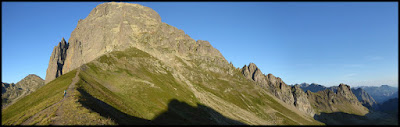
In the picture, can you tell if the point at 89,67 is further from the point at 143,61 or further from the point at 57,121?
the point at 57,121

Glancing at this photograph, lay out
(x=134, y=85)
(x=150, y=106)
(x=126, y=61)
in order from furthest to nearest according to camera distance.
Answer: (x=126, y=61) < (x=134, y=85) < (x=150, y=106)

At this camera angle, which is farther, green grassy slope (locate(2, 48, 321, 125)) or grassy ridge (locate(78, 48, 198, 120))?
grassy ridge (locate(78, 48, 198, 120))

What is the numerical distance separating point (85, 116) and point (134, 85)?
6874cm

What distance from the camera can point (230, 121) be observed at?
114 m

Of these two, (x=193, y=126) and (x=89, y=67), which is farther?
(x=89, y=67)

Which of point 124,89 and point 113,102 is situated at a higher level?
point 124,89

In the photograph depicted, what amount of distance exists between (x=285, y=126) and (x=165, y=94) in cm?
11513

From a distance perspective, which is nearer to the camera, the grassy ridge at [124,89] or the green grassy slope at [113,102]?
the green grassy slope at [113,102]

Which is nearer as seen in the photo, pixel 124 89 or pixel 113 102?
pixel 113 102

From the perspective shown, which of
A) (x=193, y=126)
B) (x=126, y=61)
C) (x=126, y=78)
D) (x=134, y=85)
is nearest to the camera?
(x=193, y=126)

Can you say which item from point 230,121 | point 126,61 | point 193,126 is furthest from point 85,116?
point 126,61

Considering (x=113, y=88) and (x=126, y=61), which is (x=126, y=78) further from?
(x=126, y=61)

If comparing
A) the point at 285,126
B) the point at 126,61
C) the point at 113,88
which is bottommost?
the point at 285,126

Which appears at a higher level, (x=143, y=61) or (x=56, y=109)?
(x=143, y=61)
